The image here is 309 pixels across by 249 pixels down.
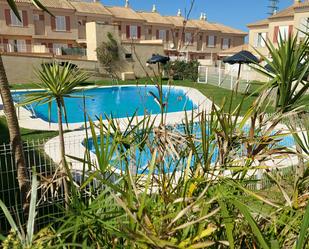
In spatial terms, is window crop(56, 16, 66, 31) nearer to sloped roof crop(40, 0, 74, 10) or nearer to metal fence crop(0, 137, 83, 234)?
sloped roof crop(40, 0, 74, 10)

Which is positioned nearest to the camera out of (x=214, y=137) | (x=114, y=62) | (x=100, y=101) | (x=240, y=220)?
(x=240, y=220)

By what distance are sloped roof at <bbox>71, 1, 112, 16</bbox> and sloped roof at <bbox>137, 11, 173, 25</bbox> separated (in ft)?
23.4

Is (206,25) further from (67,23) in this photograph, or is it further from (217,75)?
(217,75)

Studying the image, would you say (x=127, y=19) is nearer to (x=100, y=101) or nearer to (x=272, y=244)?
(x=100, y=101)

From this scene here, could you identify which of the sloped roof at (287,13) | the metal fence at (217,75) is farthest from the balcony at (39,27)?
the sloped roof at (287,13)

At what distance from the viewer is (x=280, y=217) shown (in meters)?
2.17

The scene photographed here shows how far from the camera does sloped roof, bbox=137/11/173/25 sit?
47.2 meters

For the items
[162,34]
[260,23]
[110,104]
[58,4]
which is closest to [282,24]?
[260,23]

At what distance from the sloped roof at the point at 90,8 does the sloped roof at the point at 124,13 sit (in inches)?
66.6

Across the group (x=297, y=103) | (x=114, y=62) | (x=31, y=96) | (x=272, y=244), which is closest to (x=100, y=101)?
(x=114, y=62)

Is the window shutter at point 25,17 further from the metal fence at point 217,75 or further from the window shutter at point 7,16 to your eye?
the metal fence at point 217,75

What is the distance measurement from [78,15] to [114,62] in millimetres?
14070

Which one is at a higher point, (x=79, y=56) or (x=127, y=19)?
(x=127, y=19)

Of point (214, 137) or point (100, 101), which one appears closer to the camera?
point (214, 137)
